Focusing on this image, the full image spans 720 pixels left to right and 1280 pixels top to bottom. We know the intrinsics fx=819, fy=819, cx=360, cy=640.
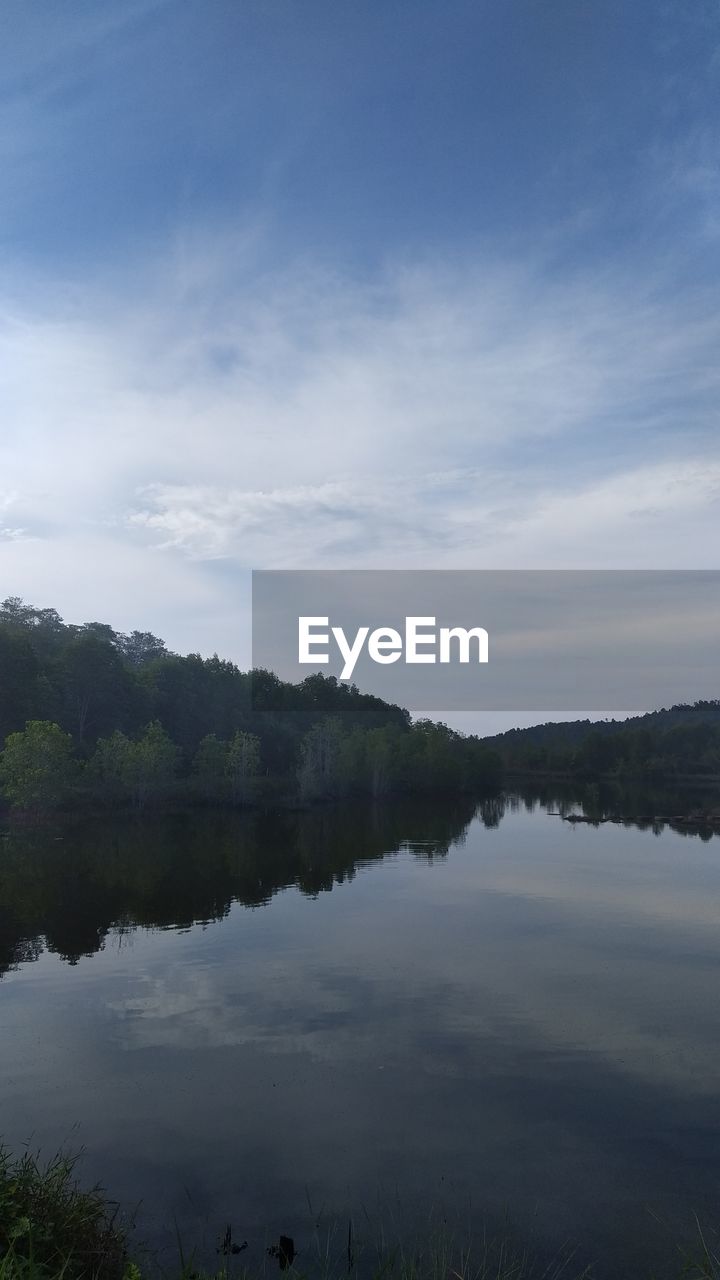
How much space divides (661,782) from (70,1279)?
142m

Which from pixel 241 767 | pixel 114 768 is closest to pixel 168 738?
pixel 241 767

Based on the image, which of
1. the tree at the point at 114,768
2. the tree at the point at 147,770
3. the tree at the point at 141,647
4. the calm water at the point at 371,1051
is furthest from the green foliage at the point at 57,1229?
the tree at the point at 141,647

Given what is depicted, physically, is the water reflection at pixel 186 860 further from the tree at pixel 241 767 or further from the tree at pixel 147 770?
the tree at pixel 147 770

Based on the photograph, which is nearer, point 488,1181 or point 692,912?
point 488,1181

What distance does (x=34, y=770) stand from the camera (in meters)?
61.5

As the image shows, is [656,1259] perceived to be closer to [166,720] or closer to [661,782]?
[166,720]

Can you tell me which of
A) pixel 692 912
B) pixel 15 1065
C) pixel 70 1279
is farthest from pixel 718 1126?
pixel 692 912

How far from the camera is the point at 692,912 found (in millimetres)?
35031

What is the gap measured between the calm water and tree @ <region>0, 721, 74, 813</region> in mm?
21852

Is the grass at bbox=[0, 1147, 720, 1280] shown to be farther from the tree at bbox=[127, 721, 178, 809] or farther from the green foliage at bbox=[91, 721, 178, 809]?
the green foliage at bbox=[91, 721, 178, 809]

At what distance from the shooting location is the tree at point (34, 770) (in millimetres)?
61219

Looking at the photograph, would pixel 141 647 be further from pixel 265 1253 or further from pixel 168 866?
pixel 265 1253

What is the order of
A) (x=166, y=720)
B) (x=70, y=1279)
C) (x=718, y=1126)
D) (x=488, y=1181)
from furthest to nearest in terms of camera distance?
(x=166, y=720), (x=718, y=1126), (x=488, y=1181), (x=70, y=1279)

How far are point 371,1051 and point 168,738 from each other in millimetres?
67638
